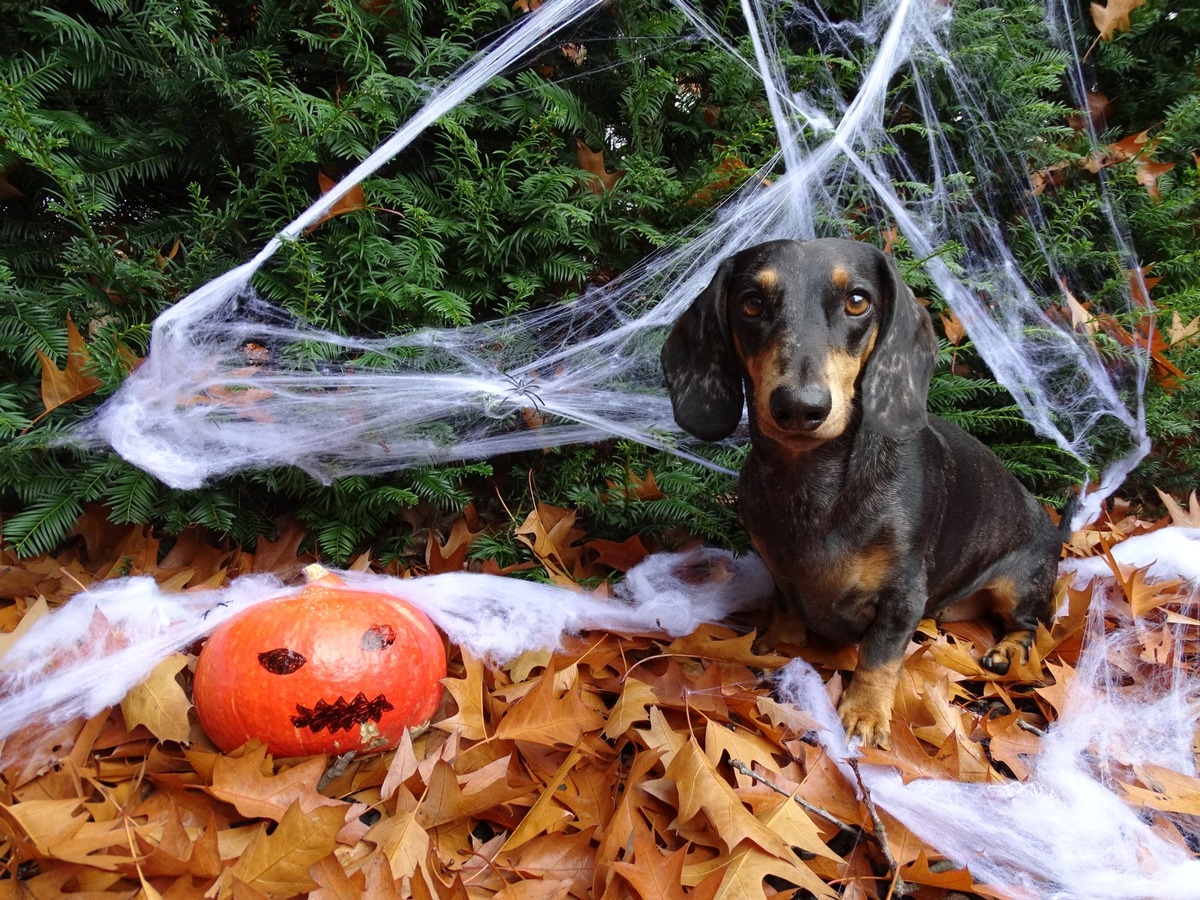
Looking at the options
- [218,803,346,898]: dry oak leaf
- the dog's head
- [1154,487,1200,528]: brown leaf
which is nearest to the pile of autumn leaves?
[218,803,346,898]: dry oak leaf

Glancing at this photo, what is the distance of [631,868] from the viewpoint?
148 centimetres

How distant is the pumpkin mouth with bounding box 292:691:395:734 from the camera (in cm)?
173

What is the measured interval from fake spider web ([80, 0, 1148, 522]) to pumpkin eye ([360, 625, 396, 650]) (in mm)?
806

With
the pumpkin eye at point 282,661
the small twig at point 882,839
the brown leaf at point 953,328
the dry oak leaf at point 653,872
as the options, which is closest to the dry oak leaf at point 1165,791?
the small twig at point 882,839

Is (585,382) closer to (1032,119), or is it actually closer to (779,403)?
(779,403)

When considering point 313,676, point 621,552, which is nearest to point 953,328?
point 621,552

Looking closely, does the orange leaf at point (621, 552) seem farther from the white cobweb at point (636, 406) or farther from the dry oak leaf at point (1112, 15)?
the dry oak leaf at point (1112, 15)

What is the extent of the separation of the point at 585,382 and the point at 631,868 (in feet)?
5.70

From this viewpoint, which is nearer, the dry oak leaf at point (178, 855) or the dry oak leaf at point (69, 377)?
the dry oak leaf at point (178, 855)

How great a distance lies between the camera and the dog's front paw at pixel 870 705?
2.08 metres

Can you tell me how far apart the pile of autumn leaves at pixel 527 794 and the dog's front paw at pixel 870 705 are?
0.29ft

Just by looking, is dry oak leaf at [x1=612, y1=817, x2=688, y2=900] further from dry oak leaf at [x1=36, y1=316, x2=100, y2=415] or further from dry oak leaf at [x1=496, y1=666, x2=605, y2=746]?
dry oak leaf at [x1=36, y1=316, x2=100, y2=415]

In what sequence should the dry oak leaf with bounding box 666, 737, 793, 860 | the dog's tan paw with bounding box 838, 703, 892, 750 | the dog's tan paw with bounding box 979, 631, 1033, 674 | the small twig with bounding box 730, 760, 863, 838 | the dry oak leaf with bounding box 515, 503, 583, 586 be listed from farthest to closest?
1. the dry oak leaf with bounding box 515, 503, 583, 586
2. the dog's tan paw with bounding box 979, 631, 1033, 674
3. the dog's tan paw with bounding box 838, 703, 892, 750
4. the small twig with bounding box 730, 760, 863, 838
5. the dry oak leaf with bounding box 666, 737, 793, 860

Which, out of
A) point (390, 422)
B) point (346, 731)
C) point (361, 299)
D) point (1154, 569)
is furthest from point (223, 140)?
point (1154, 569)
